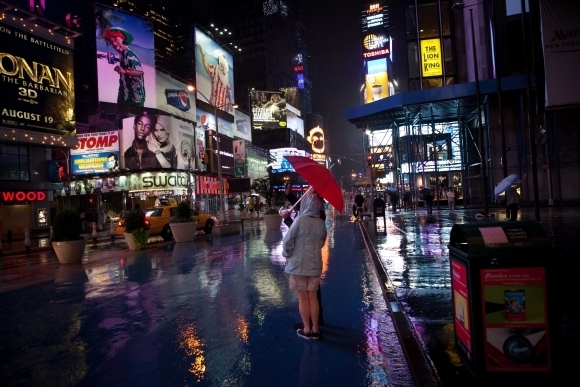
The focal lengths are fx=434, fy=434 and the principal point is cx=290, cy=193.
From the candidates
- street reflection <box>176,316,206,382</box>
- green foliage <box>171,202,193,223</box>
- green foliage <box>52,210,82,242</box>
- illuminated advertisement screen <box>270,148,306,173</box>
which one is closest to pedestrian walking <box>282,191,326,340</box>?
street reflection <box>176,316,206,382</box>

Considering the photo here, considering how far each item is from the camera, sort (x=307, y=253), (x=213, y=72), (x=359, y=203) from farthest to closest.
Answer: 1. (x=213, y=72)
2. (x=359, y=203)
3. (x=307, y=253)

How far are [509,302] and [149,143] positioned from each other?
4685 centimetres

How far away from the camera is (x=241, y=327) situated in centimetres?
566

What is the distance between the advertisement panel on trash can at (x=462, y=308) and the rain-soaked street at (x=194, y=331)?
599mm

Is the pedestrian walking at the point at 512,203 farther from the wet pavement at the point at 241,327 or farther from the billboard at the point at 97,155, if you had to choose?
the billboard at the point at 97,155

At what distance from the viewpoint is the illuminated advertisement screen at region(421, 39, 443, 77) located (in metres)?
40.1

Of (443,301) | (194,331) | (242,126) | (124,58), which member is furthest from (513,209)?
(242,126)

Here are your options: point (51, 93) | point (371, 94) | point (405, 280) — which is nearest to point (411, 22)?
point (371, 94)

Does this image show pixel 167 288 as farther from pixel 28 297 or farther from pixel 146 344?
pixel 146 344

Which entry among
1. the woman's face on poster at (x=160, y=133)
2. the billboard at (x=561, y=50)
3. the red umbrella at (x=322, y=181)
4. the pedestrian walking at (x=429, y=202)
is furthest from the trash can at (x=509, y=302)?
the woman's face on poster at (x=160, y=133)

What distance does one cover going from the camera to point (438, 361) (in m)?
4.30

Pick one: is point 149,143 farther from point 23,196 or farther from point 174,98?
point 23,196

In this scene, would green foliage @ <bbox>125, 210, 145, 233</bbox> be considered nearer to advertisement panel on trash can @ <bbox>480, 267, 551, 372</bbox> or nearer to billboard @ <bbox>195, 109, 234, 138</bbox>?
advertisement panel on trash can @ <bbox>480, 267, 551, 372</bbox>

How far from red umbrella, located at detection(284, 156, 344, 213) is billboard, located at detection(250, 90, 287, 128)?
327 feet
